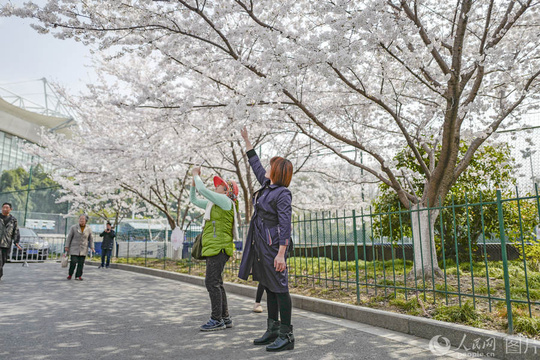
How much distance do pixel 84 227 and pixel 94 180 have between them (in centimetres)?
541

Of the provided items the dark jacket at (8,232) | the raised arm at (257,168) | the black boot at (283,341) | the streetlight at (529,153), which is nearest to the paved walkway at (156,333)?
the black boot at (283,341)

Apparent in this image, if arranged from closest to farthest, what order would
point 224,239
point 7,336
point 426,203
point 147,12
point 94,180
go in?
point 7,336, point 224,239, point 147,12, point 426,203, point 94,180

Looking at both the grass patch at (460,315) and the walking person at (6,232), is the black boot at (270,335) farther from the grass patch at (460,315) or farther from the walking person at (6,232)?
the walking person at (6,232)

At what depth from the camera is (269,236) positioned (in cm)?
369

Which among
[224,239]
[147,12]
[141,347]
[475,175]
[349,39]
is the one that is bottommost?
[141,347]

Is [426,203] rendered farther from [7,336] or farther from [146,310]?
[7,336]

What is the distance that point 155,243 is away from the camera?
19.9m

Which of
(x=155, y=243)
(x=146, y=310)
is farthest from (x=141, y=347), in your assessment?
(x=155, y=243)

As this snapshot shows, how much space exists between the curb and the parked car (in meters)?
14.3

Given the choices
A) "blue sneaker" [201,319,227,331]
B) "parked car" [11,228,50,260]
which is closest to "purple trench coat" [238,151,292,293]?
"blue sneaker" [201,319,227,331]

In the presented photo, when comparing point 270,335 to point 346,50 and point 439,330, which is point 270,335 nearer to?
point 439,330

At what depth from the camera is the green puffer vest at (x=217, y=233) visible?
4434 mm

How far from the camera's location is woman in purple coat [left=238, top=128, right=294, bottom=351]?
361 centimetres

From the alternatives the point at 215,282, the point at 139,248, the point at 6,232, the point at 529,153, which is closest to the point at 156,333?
the point at 215,282
